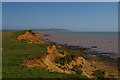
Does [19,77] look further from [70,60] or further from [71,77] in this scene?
[70,60]

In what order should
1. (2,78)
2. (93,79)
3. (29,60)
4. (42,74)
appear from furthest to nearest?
(29,60) → (93,79) → (42,74) → (2,78)

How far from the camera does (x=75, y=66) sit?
14688 mm

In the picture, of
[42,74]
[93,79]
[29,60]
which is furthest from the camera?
[29,60]

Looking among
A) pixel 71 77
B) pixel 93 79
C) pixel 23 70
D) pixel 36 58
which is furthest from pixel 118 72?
pixel 23 70

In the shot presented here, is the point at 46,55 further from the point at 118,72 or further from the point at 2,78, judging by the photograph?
the point at 118,72

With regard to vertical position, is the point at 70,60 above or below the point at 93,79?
above

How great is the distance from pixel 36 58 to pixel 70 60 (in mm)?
4868

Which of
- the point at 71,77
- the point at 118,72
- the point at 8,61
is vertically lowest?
the point at 118,72

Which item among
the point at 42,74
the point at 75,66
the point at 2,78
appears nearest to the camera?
the point at 2,78

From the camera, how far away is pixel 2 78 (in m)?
9.38

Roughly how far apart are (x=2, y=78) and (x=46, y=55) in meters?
7.11

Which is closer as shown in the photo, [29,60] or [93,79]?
[93,79]

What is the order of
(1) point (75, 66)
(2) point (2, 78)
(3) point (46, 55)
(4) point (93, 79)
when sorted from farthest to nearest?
(3) point (46, 55) → (1) point (75, 66) → (4) point (93, 79) → (2) point (2, 78)

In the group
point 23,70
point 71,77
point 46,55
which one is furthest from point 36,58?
point 71,77
